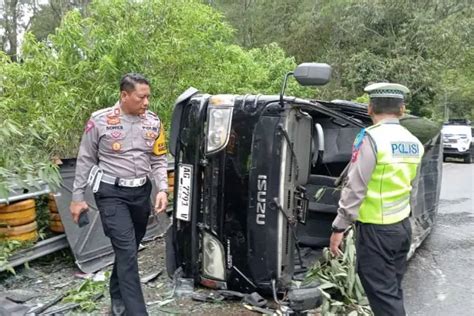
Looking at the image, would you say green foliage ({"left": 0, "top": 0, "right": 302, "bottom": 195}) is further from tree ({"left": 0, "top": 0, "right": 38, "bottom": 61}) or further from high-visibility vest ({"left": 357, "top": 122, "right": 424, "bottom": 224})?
tree ({"left": 0, "top": 0, "right": 38, "bottom": 61})

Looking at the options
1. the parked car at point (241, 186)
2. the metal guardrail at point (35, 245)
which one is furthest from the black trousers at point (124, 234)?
the metal guardrail at point (35, 245)

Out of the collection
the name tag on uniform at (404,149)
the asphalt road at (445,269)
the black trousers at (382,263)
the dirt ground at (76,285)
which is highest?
the name tag on uniform at (404,149)

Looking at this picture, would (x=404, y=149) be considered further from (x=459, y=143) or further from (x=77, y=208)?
(x=459, y=143)

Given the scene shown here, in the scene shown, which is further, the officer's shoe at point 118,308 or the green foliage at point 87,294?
the green foliage at point 87,294

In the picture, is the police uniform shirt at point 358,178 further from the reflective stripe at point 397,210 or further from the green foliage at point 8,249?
the green foliage at point 8,249

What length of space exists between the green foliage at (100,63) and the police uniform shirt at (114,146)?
47.1 inches

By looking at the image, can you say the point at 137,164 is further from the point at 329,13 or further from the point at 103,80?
the point at 329,13

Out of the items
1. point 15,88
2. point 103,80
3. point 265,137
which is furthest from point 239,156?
point 15,88

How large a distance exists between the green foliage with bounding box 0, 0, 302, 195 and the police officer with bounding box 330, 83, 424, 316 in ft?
9.63

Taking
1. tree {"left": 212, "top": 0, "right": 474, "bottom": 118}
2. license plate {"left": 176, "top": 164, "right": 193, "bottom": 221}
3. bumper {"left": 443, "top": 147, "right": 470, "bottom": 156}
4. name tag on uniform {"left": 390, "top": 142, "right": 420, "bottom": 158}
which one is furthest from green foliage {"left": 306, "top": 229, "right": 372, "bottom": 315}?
tree {"left": 212, "top": 0, "right": 474, "bottom": 118}

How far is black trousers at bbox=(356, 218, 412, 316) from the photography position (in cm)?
291

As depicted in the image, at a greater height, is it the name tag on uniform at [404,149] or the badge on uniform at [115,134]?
the badge on uniform at [115,134]

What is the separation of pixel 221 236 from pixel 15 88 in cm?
318

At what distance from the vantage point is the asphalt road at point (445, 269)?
14.0 feet
